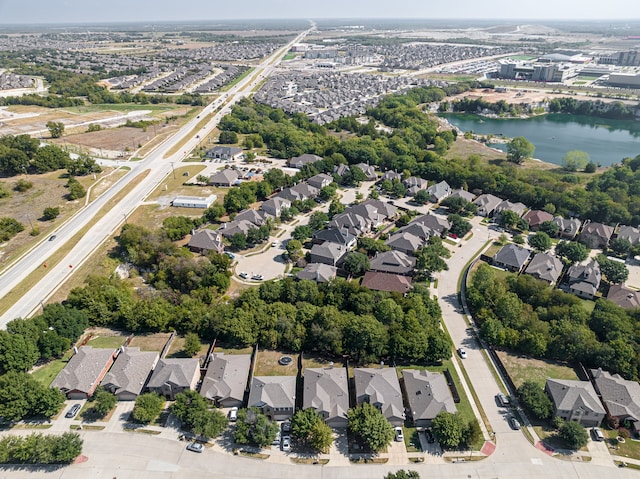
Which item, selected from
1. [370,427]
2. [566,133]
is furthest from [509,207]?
[566,133]

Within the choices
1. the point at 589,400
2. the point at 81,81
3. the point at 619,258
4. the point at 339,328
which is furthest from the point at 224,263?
the point at 81,81

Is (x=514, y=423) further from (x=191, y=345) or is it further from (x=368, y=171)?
(x=368, y=171)

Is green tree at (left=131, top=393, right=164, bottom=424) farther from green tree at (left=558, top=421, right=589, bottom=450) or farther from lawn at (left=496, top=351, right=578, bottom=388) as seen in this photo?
green tree at (left=558, top=421, right=589, bottom=450)

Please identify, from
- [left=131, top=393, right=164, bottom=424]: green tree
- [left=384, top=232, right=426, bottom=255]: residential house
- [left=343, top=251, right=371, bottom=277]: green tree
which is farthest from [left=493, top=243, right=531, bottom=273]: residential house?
[left=131, top=393, right=164, bottom=424]: green tree

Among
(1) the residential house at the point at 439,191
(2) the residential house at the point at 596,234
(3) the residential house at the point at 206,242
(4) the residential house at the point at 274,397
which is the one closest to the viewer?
(4) the residential house at the point at 274,397

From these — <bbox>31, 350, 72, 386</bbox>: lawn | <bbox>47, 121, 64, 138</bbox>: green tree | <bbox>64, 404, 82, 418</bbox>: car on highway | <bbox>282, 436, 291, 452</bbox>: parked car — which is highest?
<bbox>47, 121, 64, 138</bbox>: green tree

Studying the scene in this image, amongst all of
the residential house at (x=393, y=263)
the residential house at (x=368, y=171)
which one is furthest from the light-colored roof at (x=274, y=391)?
the residential house at (x=368, y=171)

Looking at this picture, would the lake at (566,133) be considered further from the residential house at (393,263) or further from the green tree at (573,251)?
the residential house at (393,263)
